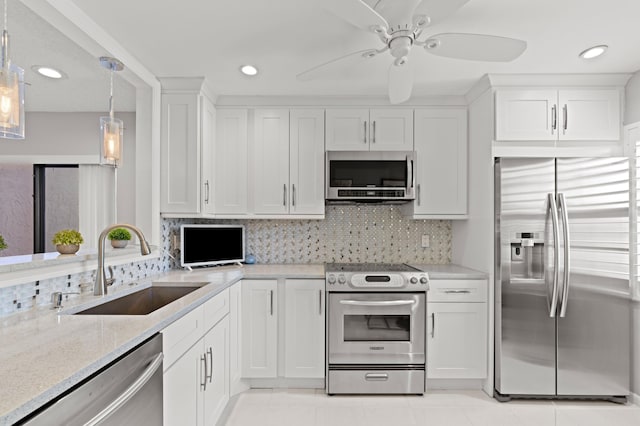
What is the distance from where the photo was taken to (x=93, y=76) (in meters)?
2.92

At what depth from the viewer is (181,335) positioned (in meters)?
→ 1.79

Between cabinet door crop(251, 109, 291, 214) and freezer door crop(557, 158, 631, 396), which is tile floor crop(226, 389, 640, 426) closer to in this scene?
freezer door crop(557, 158, 631, 396)

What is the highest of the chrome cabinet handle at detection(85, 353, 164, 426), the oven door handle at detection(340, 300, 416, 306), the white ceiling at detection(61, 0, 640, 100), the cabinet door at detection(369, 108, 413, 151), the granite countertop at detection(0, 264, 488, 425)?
the white ceiling at detection(61, 0, 640, 100)

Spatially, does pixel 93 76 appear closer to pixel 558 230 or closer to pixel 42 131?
pixel 42 131

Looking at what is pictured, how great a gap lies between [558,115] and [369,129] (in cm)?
143

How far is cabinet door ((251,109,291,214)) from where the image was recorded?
3332mm

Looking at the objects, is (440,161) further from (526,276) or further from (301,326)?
(301,326)

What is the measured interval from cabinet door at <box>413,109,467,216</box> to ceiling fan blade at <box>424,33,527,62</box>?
1418 mm

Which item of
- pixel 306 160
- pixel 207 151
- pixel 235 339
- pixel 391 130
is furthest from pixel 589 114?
pixel 235 339

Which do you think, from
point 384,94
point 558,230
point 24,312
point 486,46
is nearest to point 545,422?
point 558,230

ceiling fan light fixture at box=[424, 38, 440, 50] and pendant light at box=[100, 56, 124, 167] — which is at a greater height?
ceiling fan light fixture at box=[424, 38, 440, 50]

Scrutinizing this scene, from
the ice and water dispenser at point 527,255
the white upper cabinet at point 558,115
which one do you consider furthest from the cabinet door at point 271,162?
the ice and water dispenser at point 527,255

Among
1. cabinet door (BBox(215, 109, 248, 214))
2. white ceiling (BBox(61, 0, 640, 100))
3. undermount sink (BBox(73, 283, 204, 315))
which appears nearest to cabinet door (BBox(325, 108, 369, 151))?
white ceiling (BBox(61, 0, 640, 100))

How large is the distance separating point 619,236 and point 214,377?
2.88 m
